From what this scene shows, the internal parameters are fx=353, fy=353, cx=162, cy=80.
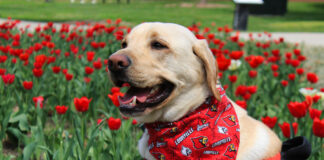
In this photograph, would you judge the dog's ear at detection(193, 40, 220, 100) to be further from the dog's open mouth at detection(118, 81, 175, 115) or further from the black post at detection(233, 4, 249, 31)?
the black post at detection(233, 4, 249, 31)

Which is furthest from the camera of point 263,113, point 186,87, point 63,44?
point 63,44

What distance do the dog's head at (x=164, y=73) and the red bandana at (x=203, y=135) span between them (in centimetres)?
8

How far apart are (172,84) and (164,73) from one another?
4.4 inches

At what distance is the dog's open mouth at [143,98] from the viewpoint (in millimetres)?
2385

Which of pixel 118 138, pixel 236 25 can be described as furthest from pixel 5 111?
pixel 236 25

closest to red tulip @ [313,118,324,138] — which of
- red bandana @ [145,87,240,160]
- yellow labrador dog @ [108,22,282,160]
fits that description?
yellow labrador dog @ [108,22,282,160]

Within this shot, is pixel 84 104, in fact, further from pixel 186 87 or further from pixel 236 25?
pixel 236 25

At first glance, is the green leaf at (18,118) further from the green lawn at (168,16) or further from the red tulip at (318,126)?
the green lawn at (168,16)

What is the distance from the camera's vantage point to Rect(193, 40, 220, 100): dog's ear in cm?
245

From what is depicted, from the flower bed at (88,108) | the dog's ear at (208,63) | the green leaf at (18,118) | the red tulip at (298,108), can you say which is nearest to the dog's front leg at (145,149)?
the flower bed at (88,108)

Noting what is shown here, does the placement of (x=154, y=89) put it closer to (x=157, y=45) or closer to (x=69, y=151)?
(x=157, y=45)

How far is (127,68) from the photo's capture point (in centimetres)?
234

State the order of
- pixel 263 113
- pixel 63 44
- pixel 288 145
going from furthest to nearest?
pixel 63 44 < pixel 263 113 < pixel 288 145

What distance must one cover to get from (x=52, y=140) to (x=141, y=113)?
1072 mm
